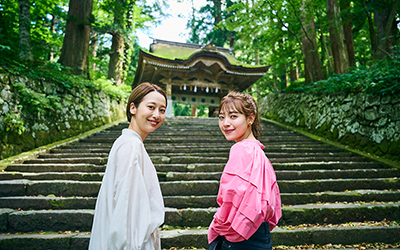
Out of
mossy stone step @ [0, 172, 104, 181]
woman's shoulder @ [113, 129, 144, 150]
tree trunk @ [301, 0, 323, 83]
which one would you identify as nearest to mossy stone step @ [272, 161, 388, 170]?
mossy stone step @ [0, 172, 104, 181]

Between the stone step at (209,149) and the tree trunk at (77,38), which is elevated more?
the tree trunk at (77,38)

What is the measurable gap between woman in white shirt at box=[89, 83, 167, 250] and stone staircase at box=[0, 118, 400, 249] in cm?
163

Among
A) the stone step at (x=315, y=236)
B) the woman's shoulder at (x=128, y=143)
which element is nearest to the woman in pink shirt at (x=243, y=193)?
the woman's shoulder at (x=128, y=143)

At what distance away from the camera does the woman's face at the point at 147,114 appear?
4.02ft

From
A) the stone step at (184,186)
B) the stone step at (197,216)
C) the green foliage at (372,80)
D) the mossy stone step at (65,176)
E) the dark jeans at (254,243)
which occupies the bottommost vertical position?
the stone step at (197,216)

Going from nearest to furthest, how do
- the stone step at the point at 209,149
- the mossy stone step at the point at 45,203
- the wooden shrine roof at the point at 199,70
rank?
1. the mossy stone step at the point at 45,203
2. the stone step at the point at 209,149
3. the wooden shrine roof at the point at 199,70

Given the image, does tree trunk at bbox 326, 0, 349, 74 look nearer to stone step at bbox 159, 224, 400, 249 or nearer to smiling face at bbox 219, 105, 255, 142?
stone step at bbox 159, 224, 400, 249

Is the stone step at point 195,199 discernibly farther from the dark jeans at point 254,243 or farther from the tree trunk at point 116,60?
the tree trunk at point 116,60

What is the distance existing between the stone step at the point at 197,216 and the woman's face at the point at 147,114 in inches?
78.2

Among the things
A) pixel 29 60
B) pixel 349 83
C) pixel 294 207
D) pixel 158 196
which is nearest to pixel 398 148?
pixel 349 83

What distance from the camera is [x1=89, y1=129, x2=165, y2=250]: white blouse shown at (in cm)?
93

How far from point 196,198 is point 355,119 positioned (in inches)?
186

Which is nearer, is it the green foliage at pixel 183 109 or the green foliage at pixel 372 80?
the green foliage at pixel 372 80

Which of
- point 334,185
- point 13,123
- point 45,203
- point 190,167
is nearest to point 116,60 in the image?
point 13,123
